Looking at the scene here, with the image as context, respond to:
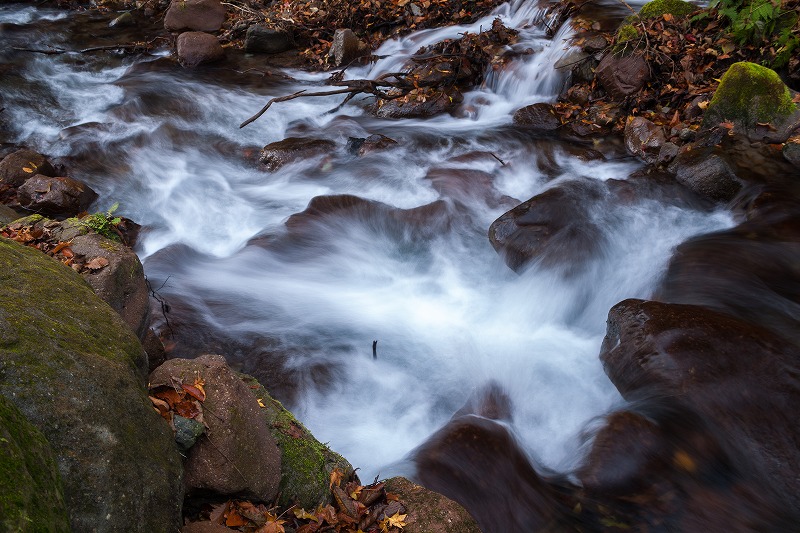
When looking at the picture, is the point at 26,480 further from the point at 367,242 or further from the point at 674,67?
the point at 674,67

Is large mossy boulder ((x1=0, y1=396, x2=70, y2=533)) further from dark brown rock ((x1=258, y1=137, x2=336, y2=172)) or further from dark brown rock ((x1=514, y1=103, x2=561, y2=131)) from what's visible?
dark brown rock ((x1=514, y1=103, x2=561, y2=131))

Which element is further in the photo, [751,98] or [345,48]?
[345,48]

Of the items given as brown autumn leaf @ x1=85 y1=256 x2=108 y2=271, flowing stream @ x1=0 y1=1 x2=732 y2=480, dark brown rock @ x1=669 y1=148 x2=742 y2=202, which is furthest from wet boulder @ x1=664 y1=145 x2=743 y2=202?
brown autumn leaf @ x1=85 y1=256 x2=108 y2=271

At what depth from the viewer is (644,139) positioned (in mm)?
7766

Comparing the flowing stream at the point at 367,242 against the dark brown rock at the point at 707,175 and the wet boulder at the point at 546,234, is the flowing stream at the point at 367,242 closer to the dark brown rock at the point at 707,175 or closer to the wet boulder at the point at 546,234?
the wet boulder at the point at 546,234

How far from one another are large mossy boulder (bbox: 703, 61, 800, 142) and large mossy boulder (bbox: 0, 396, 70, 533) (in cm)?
802

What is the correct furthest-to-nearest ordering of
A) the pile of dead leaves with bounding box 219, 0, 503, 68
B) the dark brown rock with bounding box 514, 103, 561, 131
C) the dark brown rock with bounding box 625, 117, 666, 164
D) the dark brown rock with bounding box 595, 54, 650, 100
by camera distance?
1. the pile of dead leaves with bounding box 219, 0, 503, 68
2. the dark brown rock with bounding box 514, 103, 561, 131
3. the dark brown rock with bounding box 595, 54, 650, 100
4. the dark brown rock with bounding box 625, 117, 666, 164

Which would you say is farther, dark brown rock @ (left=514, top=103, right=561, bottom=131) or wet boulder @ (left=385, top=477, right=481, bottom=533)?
dark brown rock @ (left=514, top=103, right=561, bottom=131)

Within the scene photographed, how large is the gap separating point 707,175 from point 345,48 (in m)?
7.52

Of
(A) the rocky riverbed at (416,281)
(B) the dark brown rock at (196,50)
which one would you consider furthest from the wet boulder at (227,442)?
(B) the dark brown rock at (196,50)

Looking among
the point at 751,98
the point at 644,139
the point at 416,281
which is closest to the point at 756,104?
the point at 751,98

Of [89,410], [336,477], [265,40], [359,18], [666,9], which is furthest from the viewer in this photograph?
[359,18]

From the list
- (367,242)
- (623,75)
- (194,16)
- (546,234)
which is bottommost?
(367,242)

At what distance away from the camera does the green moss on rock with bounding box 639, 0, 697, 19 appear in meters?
8.87
